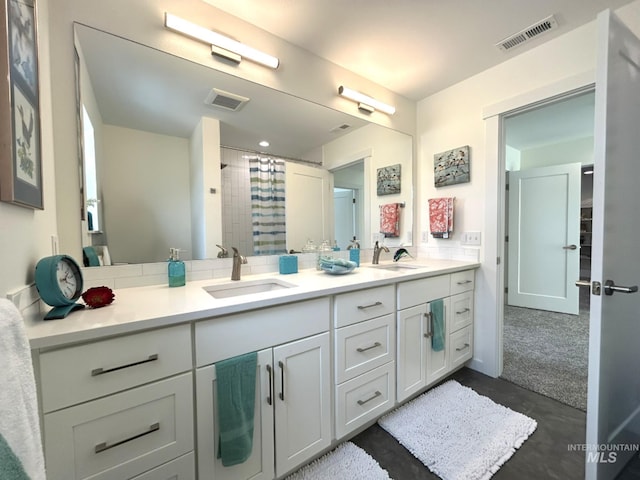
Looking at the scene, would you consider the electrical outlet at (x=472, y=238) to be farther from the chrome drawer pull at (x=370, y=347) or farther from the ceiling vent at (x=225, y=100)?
the ceiling vent at (x=225, y=100)

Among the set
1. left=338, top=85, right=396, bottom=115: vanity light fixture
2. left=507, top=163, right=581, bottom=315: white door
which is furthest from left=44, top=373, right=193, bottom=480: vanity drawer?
left=507, top=163, right=581, bottom=315: white door

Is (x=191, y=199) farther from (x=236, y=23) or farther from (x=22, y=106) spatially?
(x=236, y=23)

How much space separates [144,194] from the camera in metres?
1.37

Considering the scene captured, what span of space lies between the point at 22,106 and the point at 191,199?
0.75 metres

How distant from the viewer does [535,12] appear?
1.52 m

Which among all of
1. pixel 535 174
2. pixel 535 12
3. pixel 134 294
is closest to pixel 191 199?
pixel 134 294

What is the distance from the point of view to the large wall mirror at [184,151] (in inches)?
50.1

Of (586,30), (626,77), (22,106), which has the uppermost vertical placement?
(586,30)

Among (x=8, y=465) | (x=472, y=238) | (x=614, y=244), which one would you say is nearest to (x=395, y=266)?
(x=472, y=238)

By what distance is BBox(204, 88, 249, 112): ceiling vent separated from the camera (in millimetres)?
1540

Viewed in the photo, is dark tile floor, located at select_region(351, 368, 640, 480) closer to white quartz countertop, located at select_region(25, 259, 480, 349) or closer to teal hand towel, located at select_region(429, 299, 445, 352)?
teal hand towel, located at select_region(429, 299, 445, 352)

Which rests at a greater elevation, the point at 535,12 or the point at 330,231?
the point at 535,12

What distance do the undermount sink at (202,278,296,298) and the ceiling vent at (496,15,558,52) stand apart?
2.10 metres

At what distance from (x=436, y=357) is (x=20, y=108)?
2274 millimetres
